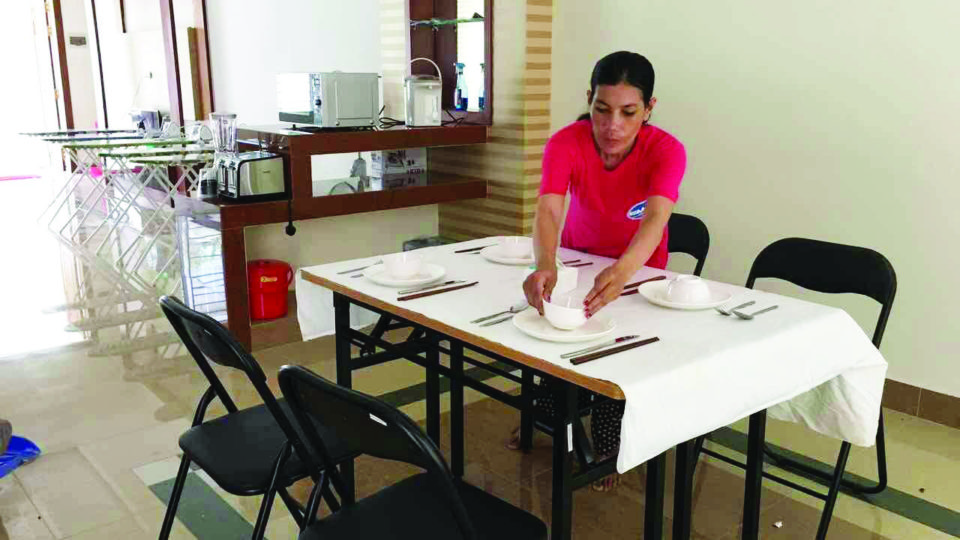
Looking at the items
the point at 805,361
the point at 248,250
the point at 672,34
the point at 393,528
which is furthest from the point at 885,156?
the point at 248,250

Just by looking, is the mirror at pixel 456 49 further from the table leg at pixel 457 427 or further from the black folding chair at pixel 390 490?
the black folding chair at pixel 390 490

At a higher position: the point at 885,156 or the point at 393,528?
the point at 885,156

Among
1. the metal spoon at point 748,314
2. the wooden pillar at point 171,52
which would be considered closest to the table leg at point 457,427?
the metal spoon at point 748,314

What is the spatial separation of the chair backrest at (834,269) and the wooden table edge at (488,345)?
1.10 metres

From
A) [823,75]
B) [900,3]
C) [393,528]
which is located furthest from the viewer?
[823,75]

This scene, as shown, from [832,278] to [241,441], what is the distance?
1.69 metres

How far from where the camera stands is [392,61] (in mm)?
4547

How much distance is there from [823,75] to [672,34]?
714 millimetres

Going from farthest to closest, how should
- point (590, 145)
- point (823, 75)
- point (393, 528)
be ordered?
point (823, 75)
point (590, 145)
point (393, 528)

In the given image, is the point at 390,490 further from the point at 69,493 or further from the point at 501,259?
the point at 69,493

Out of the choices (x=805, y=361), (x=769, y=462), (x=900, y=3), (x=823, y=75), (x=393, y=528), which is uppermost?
(x=900, y=3)

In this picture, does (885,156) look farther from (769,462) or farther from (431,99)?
(431,99)

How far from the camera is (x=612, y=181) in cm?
220

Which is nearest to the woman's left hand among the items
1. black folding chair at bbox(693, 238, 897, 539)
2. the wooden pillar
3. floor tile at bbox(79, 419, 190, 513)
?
black folding chair at bbox(693, 238, 897, 539)
